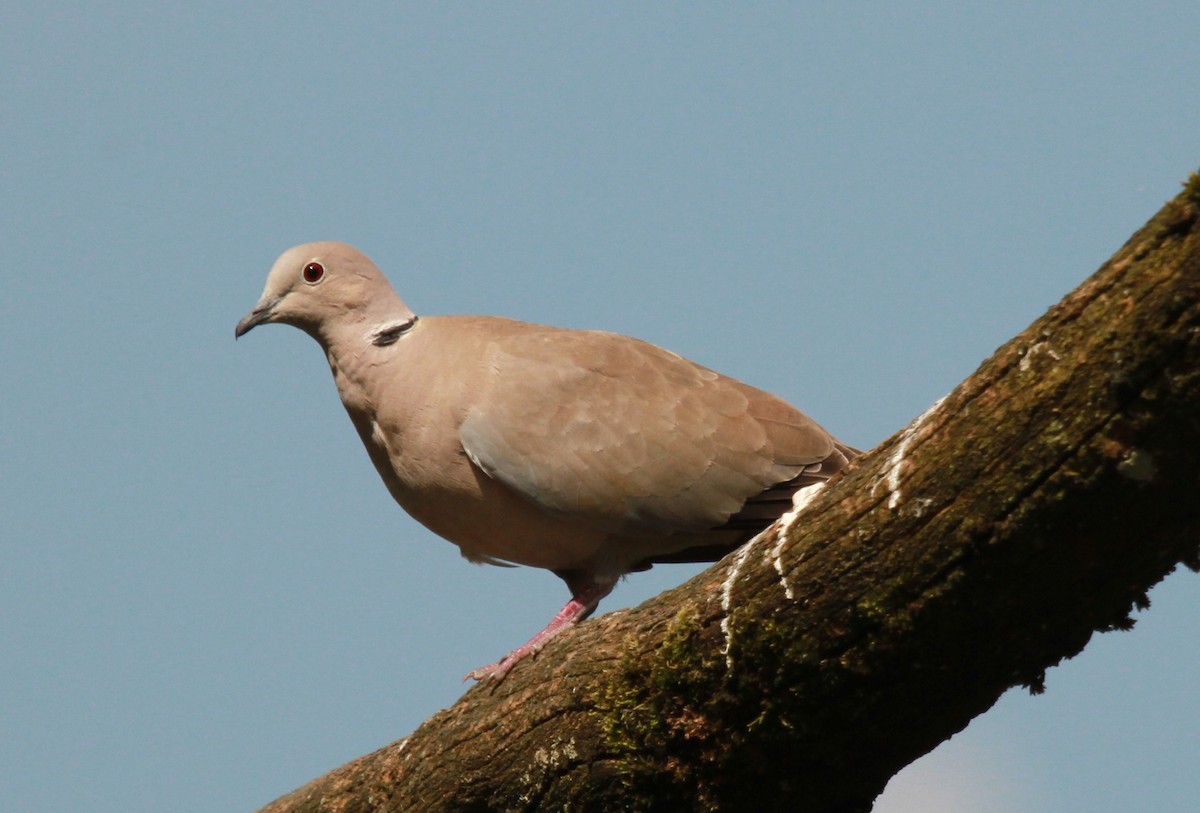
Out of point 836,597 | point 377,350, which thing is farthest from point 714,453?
point 836,597

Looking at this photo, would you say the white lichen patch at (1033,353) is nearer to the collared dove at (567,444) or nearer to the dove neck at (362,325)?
the collared dove at (567,444)

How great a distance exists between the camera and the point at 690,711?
12.9ft

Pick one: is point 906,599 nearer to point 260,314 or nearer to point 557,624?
point 557,624

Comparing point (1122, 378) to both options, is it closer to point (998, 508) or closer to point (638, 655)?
point (998, 508)

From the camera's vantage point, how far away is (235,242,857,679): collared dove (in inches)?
212

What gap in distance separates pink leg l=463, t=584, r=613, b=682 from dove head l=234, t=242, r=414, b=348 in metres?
1.37

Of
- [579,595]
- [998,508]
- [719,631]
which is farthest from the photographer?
[579,595]

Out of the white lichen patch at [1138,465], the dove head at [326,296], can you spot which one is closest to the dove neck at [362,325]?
the dove head at [326,296]

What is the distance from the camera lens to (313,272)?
6.02m

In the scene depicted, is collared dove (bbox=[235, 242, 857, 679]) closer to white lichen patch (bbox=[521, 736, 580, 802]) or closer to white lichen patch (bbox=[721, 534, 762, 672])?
white lichen patch (bbox=[521, 736, 580, 802])

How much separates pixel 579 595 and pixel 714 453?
0.84 meters

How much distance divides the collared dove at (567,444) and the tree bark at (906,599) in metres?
0.93

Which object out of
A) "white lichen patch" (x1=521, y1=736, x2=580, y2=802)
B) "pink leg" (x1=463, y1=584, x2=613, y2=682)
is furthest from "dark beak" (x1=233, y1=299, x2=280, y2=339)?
"white lichen patch" (x1=521, y1=736, x2=580, y2=802)

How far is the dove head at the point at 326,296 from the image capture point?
5.94m
